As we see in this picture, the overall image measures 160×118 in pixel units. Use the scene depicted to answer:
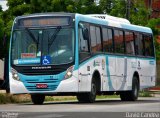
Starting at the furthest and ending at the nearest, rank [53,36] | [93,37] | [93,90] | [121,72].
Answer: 1. [121,72]
2. [93,37]
3. [93,90]
4. [53,36]

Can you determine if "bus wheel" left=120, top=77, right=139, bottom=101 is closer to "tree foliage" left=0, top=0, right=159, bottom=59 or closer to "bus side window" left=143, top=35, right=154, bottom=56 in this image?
"bus side window" left=143, top=35, right=154, bottom=56

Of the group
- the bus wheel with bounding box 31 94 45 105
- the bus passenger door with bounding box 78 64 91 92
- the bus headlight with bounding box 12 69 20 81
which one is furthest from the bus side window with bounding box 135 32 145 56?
the bus headlight with bounding box 12 69 20 81

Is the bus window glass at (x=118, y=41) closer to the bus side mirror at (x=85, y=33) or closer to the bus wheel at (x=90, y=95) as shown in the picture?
the bus wheel at (x=90, y=95)

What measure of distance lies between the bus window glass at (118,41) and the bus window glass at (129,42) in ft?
1.73

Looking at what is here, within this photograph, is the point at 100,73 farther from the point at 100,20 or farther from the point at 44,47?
the point at 44,47

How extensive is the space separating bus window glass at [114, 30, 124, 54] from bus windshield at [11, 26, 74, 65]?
4.21 m

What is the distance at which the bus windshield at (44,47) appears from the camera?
23812 mm

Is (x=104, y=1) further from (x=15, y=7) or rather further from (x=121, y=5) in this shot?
(x=15, y=7)

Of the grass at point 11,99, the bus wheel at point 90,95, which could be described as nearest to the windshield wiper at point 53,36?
the bus wheel at point 90,95

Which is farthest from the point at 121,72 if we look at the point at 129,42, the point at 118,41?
the point at 129,42

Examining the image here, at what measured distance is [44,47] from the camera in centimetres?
2402

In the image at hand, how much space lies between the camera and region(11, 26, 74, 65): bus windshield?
78.1 ft

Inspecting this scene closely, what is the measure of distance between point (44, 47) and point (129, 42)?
6.33 meters

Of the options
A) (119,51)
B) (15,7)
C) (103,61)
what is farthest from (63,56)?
(15,7)
